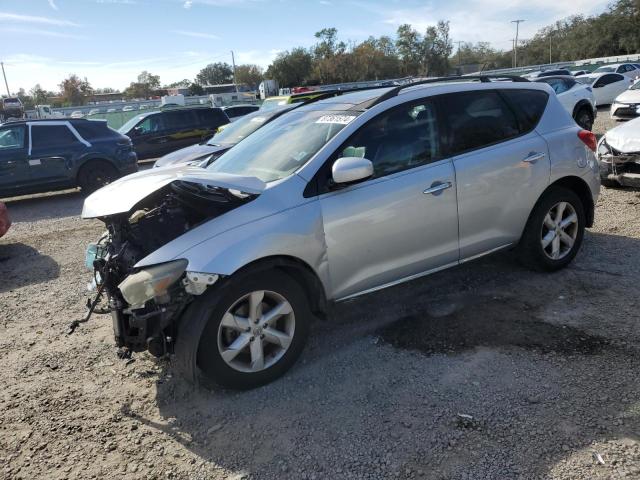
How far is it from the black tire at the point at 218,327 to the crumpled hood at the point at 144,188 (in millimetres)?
571

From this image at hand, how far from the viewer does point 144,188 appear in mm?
3193

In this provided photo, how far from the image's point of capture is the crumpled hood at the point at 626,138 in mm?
6688

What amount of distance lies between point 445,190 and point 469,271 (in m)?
1.42

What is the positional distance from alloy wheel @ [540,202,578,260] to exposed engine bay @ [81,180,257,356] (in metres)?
2.77

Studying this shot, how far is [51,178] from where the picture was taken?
10.7 m

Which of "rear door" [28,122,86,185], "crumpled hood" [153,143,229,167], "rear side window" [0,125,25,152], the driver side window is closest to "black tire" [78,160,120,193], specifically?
"rear door" [28,122,86,185]

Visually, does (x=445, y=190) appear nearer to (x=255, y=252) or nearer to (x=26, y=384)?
(x=255, y=252)

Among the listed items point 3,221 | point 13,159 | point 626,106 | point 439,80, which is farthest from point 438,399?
point 626,106

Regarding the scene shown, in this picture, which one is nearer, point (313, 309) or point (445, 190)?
point (313, 309)

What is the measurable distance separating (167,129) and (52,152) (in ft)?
18.5

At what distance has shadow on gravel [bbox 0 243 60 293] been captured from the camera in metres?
5.81

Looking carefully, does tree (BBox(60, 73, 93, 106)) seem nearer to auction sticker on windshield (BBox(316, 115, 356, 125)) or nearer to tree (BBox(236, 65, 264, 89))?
tree (BBox(236, 65, 264, 89))

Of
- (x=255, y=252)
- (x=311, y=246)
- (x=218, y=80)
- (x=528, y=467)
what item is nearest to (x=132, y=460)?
(x=255, y=252)

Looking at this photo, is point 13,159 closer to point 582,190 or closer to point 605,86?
point 582,190
